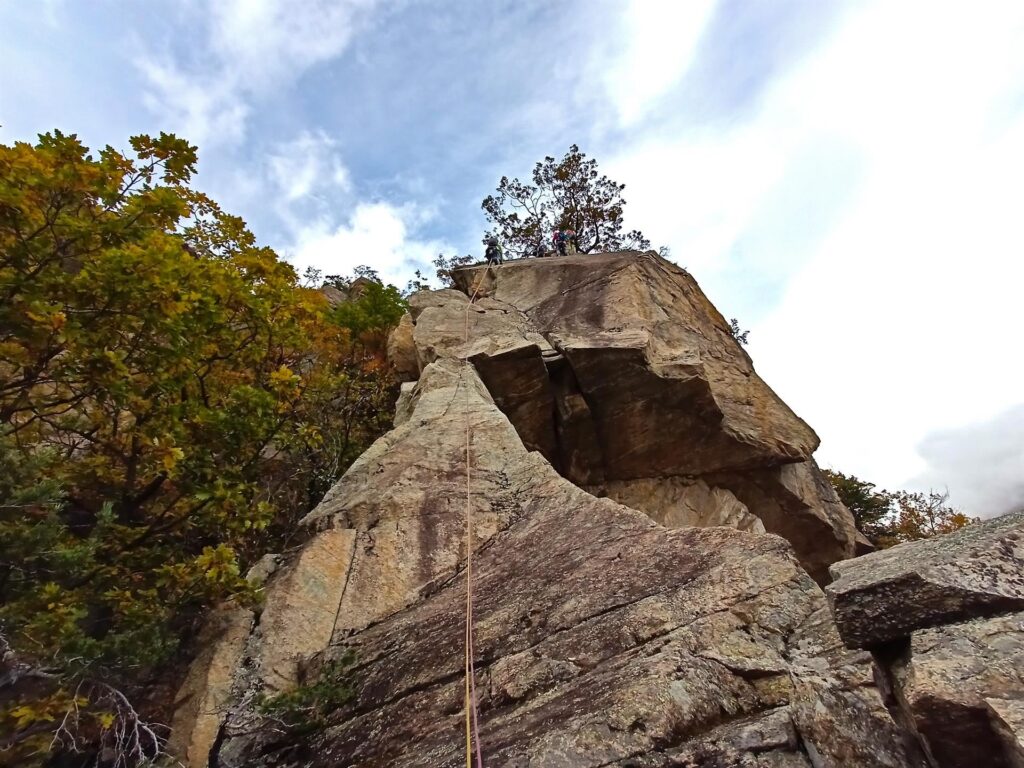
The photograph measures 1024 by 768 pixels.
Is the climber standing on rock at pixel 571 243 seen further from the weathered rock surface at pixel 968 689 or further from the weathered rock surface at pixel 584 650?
the weathered rock surface at pixel 968 689

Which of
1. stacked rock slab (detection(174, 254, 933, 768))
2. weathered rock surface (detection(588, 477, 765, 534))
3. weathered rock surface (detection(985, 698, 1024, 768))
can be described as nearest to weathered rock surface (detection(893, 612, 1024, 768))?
weathered rock surface (detection(985, 698, 1024, 768))

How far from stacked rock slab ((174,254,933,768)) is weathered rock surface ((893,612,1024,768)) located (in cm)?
12

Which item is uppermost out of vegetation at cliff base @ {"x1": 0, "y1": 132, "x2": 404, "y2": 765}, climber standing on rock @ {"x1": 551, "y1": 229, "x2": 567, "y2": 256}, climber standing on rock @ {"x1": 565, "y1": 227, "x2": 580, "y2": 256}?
climber standing on rock @ {"x1": 565, "y1": 227, "x2": 580, "y2": 256}

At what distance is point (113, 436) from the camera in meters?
7.93

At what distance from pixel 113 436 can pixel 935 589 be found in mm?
8929

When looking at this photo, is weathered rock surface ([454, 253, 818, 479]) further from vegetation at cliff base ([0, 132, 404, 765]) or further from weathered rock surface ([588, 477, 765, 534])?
vegetation at cliff base ([0, 132, 404, 765])

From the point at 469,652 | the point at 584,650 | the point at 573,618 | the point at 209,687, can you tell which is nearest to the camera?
the point at 584,650

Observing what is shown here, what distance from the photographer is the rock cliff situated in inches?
135

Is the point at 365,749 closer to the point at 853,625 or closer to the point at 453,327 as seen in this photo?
the point at 853,625

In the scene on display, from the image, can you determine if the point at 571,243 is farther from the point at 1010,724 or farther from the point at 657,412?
the point at 1010,724

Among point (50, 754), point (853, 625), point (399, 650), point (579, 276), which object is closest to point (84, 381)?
point (50, 754)

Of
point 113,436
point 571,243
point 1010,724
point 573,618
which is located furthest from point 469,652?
point 571,243

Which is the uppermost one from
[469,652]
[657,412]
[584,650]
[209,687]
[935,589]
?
[657,412]

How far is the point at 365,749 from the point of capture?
5.22m
